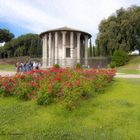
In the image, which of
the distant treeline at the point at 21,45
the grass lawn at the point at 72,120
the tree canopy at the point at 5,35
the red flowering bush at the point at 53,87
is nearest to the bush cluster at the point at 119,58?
the red flowering bush at the point at 53,87

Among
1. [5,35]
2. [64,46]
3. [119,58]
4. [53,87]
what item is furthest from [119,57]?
[5,35]

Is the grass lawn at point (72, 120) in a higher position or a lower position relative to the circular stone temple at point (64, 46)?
lower

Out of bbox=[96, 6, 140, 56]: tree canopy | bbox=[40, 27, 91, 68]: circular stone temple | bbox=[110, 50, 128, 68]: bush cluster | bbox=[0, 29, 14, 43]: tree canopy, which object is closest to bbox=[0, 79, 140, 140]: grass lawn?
bbox=[40, 27, 91, 68]: circular stone temple

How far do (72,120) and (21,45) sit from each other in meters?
75.6

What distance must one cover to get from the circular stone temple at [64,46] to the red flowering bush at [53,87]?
99.6ft

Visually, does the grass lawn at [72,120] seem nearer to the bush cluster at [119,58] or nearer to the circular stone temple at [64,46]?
the circular stone temple at [64,46]

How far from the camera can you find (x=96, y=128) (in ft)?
20.1

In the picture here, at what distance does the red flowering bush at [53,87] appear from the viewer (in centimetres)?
757

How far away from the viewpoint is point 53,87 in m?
8.05

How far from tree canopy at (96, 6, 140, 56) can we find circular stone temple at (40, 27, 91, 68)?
5.05 meters

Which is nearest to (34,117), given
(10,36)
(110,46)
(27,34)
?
(110,46)

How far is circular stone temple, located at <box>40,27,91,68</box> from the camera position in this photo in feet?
137

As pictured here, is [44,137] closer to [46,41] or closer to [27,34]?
[46,41]

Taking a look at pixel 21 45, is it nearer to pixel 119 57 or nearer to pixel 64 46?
pixel 64 46
